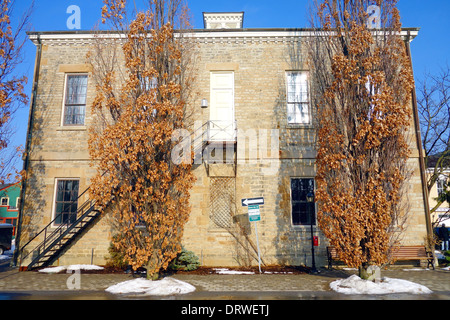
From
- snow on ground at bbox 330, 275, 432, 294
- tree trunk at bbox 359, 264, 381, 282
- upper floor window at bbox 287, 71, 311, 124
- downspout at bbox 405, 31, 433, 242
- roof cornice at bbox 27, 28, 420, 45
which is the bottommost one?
snow on ground at bbox 330, 275, 432, 294

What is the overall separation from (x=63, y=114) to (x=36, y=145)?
160cm

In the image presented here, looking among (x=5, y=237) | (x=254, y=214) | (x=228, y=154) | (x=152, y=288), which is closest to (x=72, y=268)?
(x=152, y=288)

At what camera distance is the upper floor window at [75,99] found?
1205cm

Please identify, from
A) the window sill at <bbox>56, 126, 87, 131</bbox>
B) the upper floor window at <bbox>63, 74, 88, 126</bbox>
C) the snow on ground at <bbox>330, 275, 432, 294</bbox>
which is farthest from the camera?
the upper floor window at <bbox>63, 74, 88, 126</bbox>

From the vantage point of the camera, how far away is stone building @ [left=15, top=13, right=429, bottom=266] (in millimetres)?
10867

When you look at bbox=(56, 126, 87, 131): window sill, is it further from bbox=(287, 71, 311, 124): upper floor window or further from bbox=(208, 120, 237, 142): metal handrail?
bbox=(287, 71, 311, 124): upper floor window

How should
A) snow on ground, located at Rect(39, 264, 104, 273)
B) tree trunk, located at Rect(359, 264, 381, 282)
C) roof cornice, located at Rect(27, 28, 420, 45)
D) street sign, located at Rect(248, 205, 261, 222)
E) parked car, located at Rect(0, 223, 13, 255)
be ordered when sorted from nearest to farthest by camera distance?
tree trunk, located at Rect(359, 264, 381, 282)
street sign, located at Rect(248, 205, 261, 222)
snow on ground, located at Rect(39, 264, 104, 273)
roof cornice, located at Rect(27, 28, 420, 45)
parked car, located at Rect(0, 223, 13, 255)

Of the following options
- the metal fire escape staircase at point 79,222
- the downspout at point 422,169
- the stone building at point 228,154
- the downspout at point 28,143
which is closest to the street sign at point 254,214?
the stone building at point 228,154

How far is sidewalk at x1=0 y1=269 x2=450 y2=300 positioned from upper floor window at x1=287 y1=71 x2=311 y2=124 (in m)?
5.80

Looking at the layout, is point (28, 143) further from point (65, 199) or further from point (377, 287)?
point (377, 287)

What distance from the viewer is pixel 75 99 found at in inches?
Answer: 481

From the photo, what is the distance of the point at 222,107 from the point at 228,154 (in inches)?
76.7

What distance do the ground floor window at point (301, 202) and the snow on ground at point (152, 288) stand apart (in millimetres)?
5251

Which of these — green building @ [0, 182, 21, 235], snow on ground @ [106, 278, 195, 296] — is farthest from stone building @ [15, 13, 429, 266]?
green building @ [0, 182, 21, 235]
